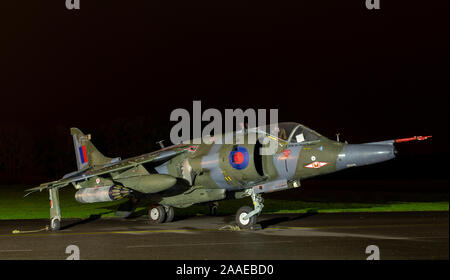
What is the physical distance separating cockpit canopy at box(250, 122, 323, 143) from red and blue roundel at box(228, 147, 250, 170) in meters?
1.01

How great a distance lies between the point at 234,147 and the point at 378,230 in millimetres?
5359

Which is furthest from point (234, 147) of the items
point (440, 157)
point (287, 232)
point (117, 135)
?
point (117, 135)

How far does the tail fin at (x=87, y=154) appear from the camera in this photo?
981 inches

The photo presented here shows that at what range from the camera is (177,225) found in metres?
20.7

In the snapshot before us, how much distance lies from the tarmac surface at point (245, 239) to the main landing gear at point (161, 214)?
1.10ft

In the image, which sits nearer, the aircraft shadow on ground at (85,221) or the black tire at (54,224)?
the black tire at (54,224)

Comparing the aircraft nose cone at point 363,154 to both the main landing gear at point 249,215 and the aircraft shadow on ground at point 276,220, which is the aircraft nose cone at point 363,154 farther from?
the aircraft shadow on ground at point 276,220

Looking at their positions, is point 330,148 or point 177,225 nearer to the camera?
point 330,148

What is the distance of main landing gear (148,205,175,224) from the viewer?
21750 mm

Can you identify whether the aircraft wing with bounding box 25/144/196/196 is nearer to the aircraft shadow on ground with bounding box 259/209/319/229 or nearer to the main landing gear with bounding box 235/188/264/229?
the main landing gear with bounding box 235/188/264/229

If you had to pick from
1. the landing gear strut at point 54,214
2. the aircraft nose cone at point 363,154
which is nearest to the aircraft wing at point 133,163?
the landing gear strut at point 54,214

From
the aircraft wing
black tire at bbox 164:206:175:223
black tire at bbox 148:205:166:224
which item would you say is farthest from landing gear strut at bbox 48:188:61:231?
black tire at bbox 164:206:175:223

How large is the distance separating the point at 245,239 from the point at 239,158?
3421mm

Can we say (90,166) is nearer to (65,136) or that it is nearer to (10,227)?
(10,227)
